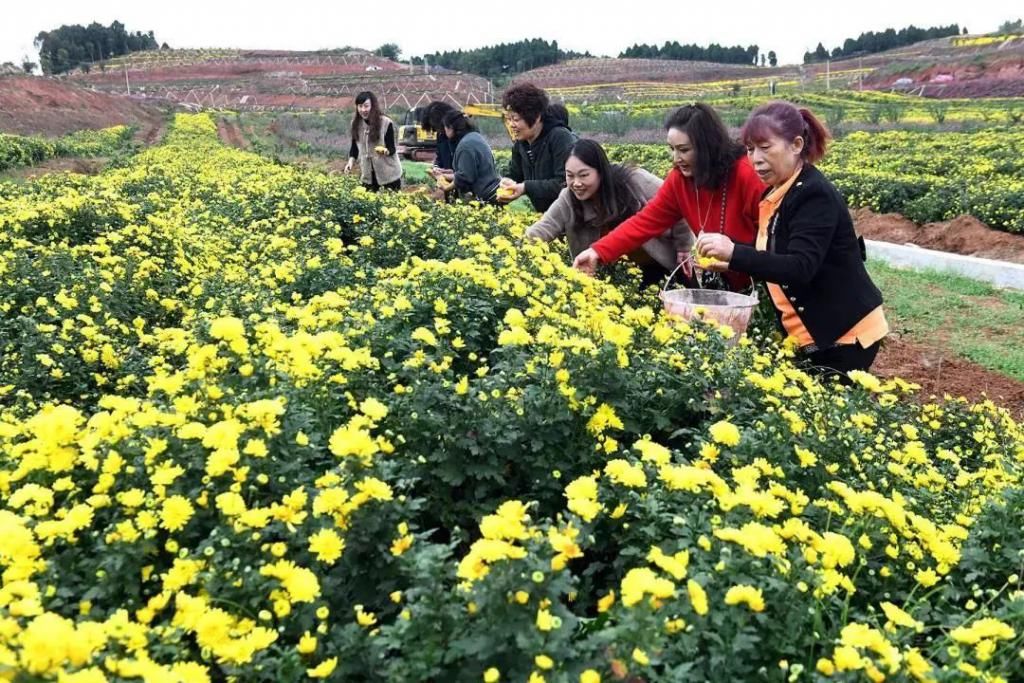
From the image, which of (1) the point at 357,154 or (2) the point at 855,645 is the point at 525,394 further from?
(1) the point at 357,154

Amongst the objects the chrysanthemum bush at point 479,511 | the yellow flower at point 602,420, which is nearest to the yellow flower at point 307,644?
the chrysanthemum bush at point 479,511

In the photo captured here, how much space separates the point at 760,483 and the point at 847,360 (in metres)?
1.57

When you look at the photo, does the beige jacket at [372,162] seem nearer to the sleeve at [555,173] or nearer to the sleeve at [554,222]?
the sleeve at [555,173]

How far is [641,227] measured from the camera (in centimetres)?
413

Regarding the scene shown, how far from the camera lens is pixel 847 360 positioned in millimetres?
3533

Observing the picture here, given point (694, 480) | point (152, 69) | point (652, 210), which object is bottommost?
point (694, 480)

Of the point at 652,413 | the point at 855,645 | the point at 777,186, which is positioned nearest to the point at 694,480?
the point at 855,645

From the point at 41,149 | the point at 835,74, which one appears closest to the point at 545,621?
the point at 41,149

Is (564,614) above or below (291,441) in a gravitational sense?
below

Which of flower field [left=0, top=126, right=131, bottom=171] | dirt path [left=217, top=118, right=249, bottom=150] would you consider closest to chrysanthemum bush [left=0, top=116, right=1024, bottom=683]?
flower field [left=0, top=126, right=131, bottom=171]

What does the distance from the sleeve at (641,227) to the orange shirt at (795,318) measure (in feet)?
2.25

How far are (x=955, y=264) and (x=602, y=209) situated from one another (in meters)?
5.31

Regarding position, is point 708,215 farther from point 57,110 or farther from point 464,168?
point 57,110

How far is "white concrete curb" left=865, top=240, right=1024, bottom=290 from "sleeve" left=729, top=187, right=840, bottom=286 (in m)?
5.38
